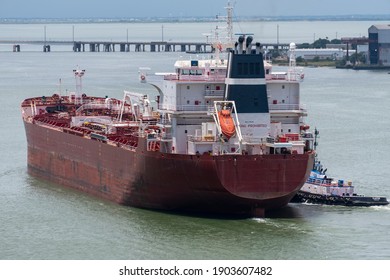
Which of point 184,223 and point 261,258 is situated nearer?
point 261,258

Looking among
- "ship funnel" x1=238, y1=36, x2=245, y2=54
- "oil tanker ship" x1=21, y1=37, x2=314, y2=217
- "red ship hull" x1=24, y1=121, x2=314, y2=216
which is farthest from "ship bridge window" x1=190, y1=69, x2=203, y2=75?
"red ship hull" x1=24, y1=121, x2=314, y2=216

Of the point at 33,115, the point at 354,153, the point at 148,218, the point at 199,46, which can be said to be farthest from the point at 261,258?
the point at 199,46

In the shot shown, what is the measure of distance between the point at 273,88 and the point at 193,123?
7.85 feet

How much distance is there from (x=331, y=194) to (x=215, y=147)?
4.20 meters

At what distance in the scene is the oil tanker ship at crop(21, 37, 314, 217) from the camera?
29984mm

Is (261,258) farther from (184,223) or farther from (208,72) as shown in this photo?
(208,72)

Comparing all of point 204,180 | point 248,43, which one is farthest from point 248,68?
point 204,180

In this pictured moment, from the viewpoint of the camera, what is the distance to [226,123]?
30.3 meters

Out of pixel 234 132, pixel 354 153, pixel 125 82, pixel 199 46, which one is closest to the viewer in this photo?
pixel 234 132

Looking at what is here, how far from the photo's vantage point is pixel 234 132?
30.3 m

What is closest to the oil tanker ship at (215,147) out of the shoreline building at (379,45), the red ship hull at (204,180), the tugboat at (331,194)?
the red ship hull at (204,180)

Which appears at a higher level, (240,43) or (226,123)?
(240,43)

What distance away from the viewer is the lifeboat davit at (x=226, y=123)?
3017 cm

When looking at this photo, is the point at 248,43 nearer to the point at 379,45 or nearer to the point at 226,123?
the point at 226,123
